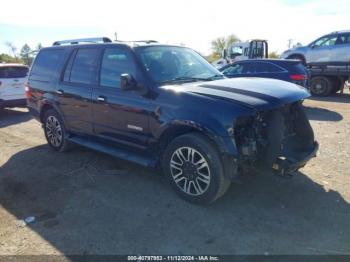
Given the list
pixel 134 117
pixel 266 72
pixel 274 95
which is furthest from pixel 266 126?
pixel 266 72

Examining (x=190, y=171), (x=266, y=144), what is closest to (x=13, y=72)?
(x=190, y=171)

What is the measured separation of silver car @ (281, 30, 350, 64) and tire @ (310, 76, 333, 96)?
1453mm

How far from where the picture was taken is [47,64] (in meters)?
6.30

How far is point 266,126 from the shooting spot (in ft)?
12.9

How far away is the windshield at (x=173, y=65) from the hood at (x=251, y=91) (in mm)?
296

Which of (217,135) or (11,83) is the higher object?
(11,83)

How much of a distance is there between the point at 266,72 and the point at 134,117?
7.07 meters

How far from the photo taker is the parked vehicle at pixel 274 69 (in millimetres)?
9922

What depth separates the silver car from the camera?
15.0 meters

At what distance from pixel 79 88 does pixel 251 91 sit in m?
2.85

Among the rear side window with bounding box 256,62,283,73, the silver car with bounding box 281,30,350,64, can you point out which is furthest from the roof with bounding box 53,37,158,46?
the silver car with bounding box 281,30,350,64

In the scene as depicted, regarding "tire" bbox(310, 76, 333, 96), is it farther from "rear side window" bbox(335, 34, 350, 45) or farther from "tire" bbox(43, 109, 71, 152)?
"tire" bbox(43, 109, 71, 152)

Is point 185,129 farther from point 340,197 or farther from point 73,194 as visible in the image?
point 340,197

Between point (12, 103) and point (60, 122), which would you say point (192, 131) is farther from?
point (12, 103)
